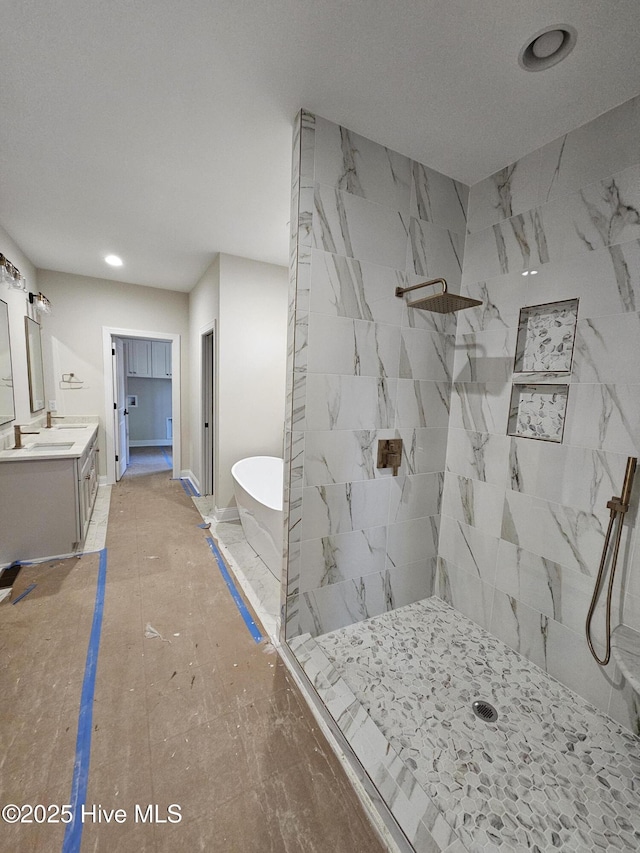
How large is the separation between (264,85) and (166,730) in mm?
2841

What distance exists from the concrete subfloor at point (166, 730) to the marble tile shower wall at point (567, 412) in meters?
1.23

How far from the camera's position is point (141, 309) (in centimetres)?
458

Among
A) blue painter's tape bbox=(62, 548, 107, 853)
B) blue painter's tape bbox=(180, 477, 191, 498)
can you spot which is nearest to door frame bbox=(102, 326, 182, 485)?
blue painter's tape bbox=(180, 477, 191, 498)

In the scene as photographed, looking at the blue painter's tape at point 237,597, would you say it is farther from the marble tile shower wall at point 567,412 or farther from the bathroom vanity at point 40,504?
the marble tile shower wall at point 567,412

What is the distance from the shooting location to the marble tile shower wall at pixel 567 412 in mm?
1461

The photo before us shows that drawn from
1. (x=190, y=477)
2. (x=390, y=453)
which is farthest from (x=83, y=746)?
(x=190, y=477)

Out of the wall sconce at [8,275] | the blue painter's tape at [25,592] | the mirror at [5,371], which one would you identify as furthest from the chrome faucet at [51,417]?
the blue painter's tape at [25,592]

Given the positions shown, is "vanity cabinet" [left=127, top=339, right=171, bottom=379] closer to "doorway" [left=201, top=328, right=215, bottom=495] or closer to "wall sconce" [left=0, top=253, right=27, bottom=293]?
"doorway" [left=201, top=328, right=215, bottom=495]

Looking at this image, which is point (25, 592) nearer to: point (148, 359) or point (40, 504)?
point (40, 504)

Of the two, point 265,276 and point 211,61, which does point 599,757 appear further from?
point 265,276

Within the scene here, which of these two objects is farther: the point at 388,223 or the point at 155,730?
the point at 388,223

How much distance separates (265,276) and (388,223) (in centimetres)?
202

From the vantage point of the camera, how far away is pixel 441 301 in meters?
1.73

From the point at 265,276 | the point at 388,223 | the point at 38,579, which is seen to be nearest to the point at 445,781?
the point at 388,223
